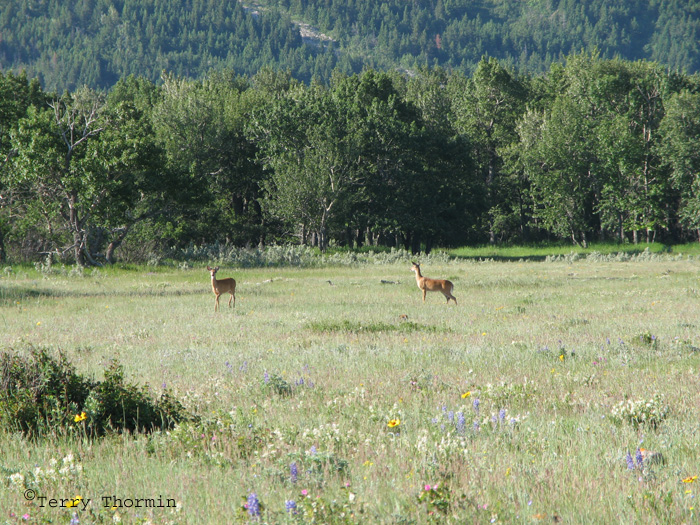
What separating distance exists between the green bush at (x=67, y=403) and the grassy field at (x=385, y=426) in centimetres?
26

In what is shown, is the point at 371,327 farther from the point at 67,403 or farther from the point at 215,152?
the point at 215,152

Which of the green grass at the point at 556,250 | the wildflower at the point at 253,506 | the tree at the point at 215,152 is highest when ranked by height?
the wildflower at the point at 253,506

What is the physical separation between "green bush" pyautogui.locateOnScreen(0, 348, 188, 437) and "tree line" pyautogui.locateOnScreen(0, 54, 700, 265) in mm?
28160

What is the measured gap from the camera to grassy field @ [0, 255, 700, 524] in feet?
13.5

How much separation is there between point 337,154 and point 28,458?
146 feet

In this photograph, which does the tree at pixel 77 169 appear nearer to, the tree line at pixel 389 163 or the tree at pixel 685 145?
the tree line at pixel 389 163

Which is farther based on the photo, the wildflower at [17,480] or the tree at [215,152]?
the tree at [215,152]

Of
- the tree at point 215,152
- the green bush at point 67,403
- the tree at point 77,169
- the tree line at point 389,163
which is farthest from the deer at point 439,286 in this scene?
the tree at point 215,152

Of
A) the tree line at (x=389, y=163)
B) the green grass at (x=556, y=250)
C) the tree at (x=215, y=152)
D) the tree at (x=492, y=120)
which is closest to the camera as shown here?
the tree line at (x=389, y=163)

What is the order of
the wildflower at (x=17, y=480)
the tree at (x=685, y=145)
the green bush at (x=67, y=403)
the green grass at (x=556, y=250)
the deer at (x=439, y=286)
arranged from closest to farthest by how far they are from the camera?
the wildflower at (x=17, y=480)
the green bush at (x=67, y=403)
the deer at (x=439, y=286)
the tree at (x=685, y=145)
the green grass at (x=556, y=250)

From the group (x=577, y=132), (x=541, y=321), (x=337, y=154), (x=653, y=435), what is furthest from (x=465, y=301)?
(x=577, y=132)

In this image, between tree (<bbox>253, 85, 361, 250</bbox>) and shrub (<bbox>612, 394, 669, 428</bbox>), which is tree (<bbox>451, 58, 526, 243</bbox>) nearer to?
tree (<bbox>253, 85, 361, 250</bbox>)

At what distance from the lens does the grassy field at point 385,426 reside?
13.5 feet

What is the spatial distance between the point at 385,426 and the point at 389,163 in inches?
1897
